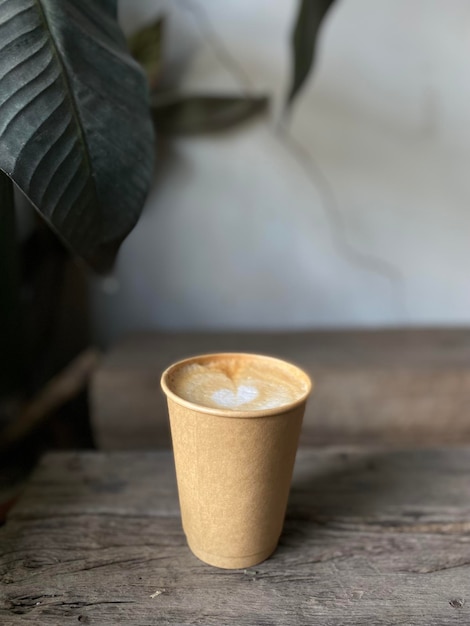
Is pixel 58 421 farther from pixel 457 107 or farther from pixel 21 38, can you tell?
pixel 457 107

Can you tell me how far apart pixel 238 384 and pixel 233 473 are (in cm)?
9

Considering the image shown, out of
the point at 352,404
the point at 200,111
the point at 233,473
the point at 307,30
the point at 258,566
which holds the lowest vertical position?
the point at 352,404

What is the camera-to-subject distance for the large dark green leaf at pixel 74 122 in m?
0.43

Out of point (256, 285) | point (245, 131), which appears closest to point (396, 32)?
point (245, 131)

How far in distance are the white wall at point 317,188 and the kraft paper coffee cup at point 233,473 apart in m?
0.75

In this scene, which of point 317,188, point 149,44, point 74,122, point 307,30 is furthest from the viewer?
point 317,188

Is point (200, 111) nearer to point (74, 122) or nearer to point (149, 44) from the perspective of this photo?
point (149, 44)

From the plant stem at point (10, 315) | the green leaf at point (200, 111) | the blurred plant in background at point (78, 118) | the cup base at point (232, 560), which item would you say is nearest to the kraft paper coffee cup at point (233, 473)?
the cup base at point (232, 560)

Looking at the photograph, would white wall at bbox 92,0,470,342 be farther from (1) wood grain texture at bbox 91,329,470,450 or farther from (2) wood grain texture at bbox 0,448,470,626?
(2) wood grain texture at bbox 0,448,470,626

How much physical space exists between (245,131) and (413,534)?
35.4 inches

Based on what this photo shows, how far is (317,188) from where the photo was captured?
1.21 m

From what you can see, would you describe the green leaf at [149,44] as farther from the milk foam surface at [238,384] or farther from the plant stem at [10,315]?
the milk foam surface at [238,384]

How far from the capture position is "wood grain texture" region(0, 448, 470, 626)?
46 centimetres

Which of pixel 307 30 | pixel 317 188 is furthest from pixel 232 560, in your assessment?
pixel 317 188
